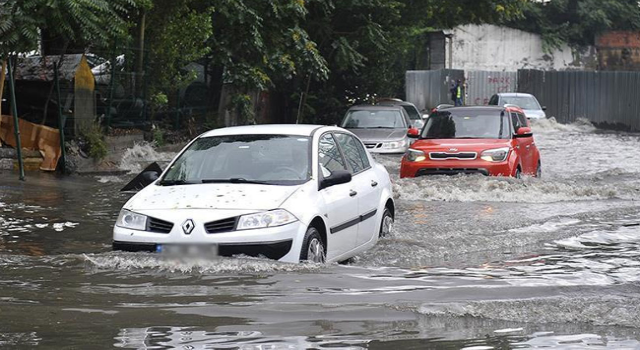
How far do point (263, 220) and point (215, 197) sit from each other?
0.55 m

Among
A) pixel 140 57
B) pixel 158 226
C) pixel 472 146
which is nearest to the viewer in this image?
pixel 158 226

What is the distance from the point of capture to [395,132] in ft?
83.6

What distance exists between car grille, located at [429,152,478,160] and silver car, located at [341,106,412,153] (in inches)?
289

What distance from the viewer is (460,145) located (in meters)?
17.4

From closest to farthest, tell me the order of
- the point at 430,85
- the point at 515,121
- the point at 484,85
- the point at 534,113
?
the point at 515,121 → the point at 534,113 → the point at 430,85 → the point at 484,85

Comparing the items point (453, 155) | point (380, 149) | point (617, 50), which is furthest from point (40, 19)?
point (617, 50)

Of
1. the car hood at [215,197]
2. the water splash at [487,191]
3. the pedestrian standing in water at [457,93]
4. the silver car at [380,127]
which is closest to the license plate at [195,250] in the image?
the car hood at [215,197]

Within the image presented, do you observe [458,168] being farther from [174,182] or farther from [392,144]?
[174,182]

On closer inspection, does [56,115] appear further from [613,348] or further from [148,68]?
[613,348]

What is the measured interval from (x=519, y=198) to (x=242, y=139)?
728 cm

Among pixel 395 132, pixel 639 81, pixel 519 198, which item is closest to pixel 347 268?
pixel 519 198

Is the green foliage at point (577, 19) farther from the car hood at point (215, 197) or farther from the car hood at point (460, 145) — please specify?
the car hood at point (215, 197)

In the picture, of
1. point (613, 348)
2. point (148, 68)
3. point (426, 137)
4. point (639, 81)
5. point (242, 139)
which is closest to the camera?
point (613, 348)

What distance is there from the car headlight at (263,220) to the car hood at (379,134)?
16253 mm
